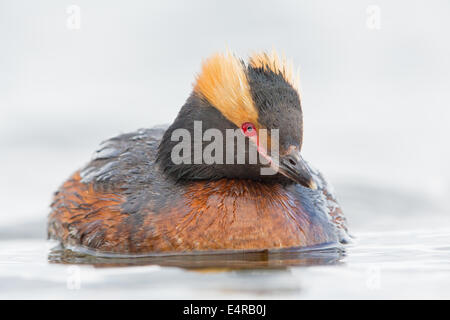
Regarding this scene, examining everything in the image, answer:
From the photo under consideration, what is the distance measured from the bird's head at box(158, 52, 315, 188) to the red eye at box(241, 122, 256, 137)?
1cm

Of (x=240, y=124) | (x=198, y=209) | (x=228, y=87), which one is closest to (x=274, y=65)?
(x=228, y=87)

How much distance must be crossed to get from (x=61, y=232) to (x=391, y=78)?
9162 millimetres

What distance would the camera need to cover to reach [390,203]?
14508 millimetres

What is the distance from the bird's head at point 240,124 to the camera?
31.9ft

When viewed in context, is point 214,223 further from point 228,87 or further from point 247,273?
point 228,87

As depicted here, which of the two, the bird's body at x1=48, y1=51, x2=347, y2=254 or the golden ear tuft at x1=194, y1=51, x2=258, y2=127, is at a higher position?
the golden ear tuft at x1=194, y1=51, x2=258, y2=127

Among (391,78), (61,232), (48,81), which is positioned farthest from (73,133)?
(391,78)

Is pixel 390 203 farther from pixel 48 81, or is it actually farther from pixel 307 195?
pixel 48 81

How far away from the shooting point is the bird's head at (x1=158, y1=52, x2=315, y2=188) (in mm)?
9719

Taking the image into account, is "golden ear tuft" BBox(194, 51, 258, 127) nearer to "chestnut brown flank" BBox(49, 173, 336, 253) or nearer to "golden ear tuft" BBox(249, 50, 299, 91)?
"golden ear tuft" BBox(249, 50, 299, 91)

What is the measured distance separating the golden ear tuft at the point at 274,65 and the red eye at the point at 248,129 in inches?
26.5

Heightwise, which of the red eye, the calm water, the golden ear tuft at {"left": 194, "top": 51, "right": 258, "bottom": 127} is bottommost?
the calm water

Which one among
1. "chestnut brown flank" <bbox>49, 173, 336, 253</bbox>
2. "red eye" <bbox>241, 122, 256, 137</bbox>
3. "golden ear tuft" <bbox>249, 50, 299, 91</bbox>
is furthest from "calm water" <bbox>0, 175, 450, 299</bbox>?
"golden ear tuft" <bbox>249, 50, 299, 91</bbox>

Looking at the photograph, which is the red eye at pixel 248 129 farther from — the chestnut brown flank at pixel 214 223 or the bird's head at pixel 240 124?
the chestnut brown flank at pixel 214 223
